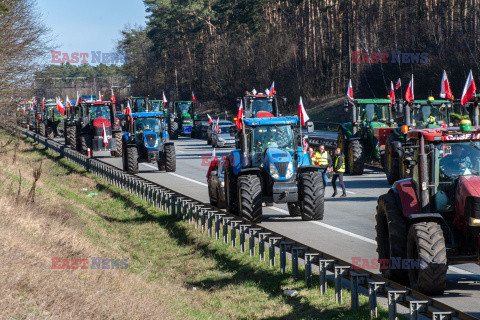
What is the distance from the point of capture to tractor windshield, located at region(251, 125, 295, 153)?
18000mm

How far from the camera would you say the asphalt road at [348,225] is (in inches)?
428

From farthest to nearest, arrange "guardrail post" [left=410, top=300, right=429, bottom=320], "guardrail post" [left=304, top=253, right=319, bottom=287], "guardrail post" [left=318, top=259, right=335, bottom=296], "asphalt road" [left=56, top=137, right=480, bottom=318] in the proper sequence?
1. "guardrail post" [left=304, top=253, right=319, bottom=287]
2. "guardrail post" [left=318, top=259, right=335, bottom=296]
3. "asphalt road" [left=56, top=137, right=480, bottom=318]
4. "guardrail post" [left=410, top=300, right=429, bottom=320]

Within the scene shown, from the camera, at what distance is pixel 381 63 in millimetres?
54156

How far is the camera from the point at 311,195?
17.4m

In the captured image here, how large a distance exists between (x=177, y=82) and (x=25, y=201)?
7975 centimetres

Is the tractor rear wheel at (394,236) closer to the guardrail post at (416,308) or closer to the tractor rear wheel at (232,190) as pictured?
the guardrail post at (416,308)

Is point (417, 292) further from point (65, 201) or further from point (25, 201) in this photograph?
point (65, 201)

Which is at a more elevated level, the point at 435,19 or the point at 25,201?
the point at 435,19

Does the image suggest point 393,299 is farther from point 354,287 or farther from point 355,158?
point 355,158

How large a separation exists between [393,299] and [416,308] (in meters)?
0.56

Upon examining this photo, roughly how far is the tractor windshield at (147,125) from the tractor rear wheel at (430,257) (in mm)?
23821

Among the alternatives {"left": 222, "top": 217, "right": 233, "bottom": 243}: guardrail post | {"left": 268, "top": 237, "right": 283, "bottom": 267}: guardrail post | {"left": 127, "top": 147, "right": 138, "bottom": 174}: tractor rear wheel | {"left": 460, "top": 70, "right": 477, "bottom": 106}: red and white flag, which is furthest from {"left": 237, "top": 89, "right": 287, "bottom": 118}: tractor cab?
{"left": 268, "top": 237, "right": 283, "bottom": 267}: guardrail post

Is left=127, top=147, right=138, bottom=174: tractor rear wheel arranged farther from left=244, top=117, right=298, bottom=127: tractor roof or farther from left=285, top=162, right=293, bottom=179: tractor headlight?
left=285, top=162, right=293, bottom=179: tractor headlight

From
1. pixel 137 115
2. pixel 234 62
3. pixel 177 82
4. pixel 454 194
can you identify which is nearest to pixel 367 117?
pixel 137 115
